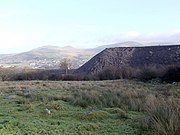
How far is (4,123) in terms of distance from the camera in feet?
23.5

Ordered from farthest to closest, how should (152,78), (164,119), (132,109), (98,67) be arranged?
(98,67), (152,78), (132,109), (164,119)

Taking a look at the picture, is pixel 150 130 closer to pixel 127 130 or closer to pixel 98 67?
pixel 127 130

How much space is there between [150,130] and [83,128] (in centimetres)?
144

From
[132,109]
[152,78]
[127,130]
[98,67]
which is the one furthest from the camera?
[98,67]

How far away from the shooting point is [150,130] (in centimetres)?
663

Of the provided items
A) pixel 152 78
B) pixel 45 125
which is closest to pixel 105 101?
pixel 45 125

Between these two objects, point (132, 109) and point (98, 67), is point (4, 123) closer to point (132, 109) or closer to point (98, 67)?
point (132, 109)

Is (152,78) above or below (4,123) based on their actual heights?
below

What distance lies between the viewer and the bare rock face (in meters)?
56.9

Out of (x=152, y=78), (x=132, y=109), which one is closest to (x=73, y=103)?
(x=132, y=109)

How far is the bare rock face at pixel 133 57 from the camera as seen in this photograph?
56869 mm

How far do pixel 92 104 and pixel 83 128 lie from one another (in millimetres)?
5233

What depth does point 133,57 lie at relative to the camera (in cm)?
6244

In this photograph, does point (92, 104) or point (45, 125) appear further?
point (92, 104)
